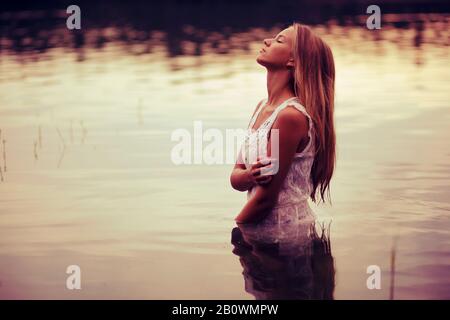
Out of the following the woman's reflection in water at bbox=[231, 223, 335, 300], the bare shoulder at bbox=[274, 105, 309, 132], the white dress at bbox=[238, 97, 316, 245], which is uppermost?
the bare shoulder at bbox=[274, 105, 309, 132]

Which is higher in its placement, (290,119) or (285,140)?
(290,119)

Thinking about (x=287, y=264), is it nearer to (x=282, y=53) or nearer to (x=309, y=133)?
(x=309, y=133)

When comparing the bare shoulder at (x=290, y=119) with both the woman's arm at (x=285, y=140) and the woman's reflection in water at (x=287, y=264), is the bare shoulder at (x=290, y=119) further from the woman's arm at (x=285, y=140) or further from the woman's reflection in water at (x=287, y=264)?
the woman's reflection in water at (x=287, y=264)

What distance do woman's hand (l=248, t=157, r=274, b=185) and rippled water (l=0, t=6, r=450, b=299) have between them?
688mm

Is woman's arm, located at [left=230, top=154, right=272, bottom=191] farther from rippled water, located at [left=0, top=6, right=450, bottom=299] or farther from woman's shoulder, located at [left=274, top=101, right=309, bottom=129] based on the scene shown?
rippled water, located at [left=0, top=6, right=450, bottom=299]

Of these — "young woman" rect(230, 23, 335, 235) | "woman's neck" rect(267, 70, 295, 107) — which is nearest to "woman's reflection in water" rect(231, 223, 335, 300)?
"young woman" rect(230, 23, 335, 235)

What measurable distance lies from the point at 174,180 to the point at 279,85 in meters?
3.06

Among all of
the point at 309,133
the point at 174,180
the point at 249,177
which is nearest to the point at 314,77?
the point at 309,133

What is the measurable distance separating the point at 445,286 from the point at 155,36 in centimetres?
1776

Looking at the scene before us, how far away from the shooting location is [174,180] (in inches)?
335

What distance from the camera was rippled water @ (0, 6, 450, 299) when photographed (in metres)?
5.99

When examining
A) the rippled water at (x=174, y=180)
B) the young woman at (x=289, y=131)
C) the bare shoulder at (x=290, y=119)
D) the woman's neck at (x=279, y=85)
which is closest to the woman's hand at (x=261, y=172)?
the young woman at (x=289, y=131)
